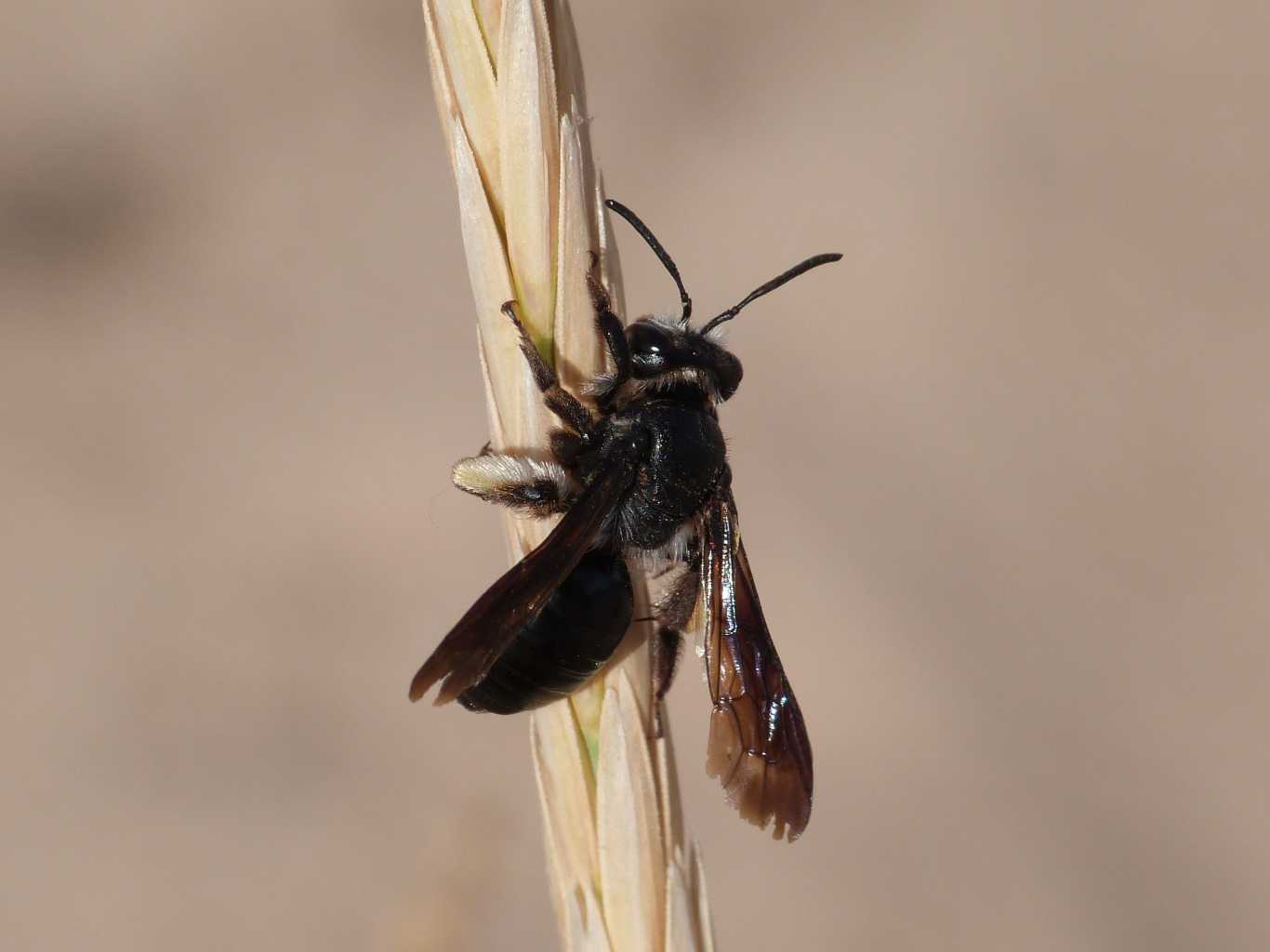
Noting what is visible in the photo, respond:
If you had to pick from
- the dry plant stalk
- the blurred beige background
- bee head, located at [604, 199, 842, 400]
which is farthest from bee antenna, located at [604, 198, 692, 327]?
the blurred beige background

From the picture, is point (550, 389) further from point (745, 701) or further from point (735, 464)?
point (735, 464)

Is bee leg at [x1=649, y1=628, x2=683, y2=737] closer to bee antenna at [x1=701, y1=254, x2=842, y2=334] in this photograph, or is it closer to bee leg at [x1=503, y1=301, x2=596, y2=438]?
bee leg at [x1=503, y1=301, x2=596, y2=438]

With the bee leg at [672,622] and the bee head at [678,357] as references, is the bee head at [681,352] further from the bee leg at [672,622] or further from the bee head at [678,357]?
the bee leg at [672,622]

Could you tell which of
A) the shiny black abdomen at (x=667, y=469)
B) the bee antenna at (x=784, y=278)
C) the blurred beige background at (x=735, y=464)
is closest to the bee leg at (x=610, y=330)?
the shiny black abdomen at (x=667, y=469)

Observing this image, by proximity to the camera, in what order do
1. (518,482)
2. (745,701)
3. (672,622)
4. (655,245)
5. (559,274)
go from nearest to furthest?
(559,274) → (518,482) → (655,245) → (745,701) → (672,622)

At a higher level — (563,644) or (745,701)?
(563,644)

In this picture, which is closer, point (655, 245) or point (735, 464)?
point (655, 245)

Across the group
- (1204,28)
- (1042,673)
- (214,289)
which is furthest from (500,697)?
(1204,28)

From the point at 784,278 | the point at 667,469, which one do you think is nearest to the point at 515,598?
the point at 667,469
